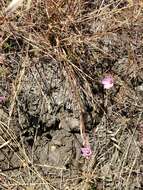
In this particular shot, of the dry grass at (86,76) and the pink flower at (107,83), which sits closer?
the dry grass at (86,76)

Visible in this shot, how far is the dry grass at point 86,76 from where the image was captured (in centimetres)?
184

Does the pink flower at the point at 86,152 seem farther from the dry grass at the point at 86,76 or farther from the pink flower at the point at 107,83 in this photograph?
the pink flower at the point at 107,83

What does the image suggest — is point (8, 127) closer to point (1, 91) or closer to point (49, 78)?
point (1, 91)

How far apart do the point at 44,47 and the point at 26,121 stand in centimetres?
35

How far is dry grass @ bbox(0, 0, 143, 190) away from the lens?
6.03 ft

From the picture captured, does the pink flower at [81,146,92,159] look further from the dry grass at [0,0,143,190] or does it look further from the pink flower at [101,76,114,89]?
the pink flower at [101,76,114,89]

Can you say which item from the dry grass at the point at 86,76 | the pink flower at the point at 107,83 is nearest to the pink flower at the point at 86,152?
the dry grass at the point at 86,76

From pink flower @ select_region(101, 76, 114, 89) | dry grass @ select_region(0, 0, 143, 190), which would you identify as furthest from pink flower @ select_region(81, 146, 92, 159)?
pink flower @ select_region(101, 76, 114, 89)

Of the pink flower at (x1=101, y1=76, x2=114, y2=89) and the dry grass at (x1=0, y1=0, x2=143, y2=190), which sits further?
the pink flower at (x1=101, y1=76, x2=114, y2=89)

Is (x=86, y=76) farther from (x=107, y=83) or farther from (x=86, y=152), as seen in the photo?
(x=86, y=152)

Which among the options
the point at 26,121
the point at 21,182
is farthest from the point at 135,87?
the point at 21,182

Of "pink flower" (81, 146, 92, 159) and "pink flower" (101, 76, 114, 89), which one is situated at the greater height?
"pink flower" (101, 76, 114, 89)

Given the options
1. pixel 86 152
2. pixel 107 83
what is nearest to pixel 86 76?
pixel 107 83

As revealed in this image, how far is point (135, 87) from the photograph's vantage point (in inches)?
78.1
